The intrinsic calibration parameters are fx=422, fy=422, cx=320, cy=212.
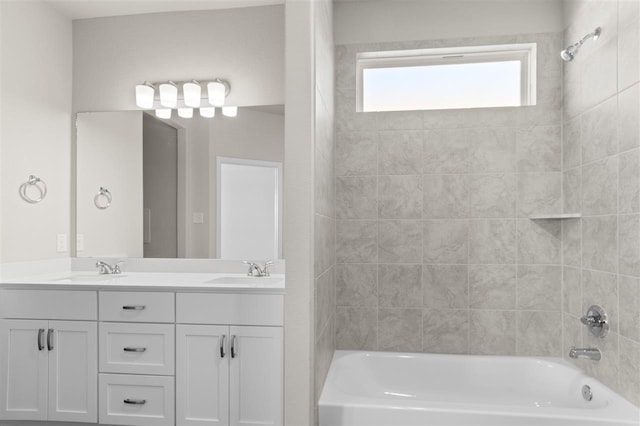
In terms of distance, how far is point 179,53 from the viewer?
2.76 meters

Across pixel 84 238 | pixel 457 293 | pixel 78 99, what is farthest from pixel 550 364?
pixel 78 99

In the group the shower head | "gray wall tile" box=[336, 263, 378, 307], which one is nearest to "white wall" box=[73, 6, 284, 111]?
"gray wall tile" box=[336, 263, 378, 307]

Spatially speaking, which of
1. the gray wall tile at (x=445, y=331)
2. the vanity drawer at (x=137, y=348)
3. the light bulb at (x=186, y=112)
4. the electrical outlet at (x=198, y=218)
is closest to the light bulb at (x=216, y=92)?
the light bulb at (x=186, y=112)

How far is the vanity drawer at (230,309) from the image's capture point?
1.95m

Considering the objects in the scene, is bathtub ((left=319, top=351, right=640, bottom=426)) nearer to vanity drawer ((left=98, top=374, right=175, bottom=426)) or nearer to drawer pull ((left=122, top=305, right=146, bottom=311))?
vanity drawer ((left=98, top=374, right=175, bottom=426))

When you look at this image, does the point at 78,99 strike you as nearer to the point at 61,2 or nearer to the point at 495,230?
the point at 61,2

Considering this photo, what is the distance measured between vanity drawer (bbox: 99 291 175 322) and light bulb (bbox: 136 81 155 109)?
1.28 meters

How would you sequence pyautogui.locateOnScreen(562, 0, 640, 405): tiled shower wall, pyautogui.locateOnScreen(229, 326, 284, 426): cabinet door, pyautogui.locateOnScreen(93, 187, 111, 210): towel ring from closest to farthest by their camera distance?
1. pyautogui.locateOnScreen(562, 0, 640, 405): tiled shower wall
2. pyautogui.locateOnScreen(229, 326, 284, 426): cabinet door
3. pyautogui.locateOnScreen(93, 187, 111, 210): towel ring

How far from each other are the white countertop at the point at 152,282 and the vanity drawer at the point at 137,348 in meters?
0.19

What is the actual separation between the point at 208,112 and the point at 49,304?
140 cm

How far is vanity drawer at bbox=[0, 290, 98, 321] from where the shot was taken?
209 centimetres

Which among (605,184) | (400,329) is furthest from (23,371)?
(605,184)

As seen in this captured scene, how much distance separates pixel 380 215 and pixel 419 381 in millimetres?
996

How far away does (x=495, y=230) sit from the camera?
2.47m
